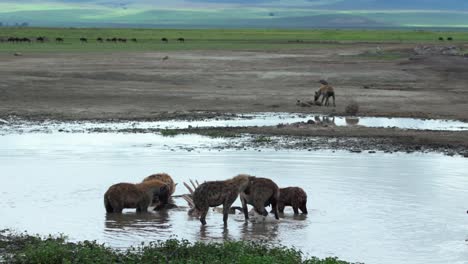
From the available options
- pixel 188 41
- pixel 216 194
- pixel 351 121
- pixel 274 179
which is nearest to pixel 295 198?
pixel 216 194

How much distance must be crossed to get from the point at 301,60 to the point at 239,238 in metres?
40.4

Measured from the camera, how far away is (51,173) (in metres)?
19.5

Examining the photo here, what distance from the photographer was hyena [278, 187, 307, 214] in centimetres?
1595

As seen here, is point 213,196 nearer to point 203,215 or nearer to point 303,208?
point 203,215

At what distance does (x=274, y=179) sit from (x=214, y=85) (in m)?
20.3

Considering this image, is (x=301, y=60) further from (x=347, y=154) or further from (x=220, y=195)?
(x=220, y=195)

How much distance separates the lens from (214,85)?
38.9 m

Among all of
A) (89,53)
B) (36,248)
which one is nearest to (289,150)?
(36,248)

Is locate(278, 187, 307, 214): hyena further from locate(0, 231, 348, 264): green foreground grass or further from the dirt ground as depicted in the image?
the dirt ground

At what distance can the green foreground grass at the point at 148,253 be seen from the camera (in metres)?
11.6

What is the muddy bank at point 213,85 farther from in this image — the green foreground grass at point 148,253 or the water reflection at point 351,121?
the green foreground grass at point 148,253

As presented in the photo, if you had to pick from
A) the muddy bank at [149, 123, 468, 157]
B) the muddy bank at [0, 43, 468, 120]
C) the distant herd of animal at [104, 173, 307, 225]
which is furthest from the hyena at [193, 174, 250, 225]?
the muddy bank at [0, 43, 468, 120]

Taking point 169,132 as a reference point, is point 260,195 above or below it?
below

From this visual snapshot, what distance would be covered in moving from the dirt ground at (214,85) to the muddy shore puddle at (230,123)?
1.06 m
